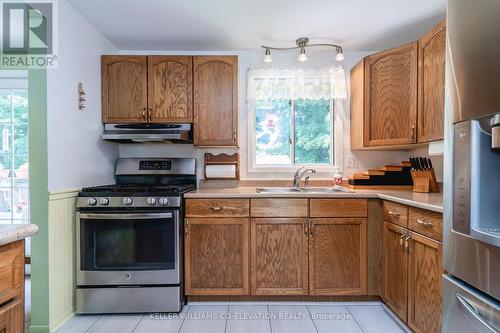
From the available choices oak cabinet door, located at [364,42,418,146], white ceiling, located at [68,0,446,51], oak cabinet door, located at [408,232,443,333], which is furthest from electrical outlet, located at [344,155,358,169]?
oak cabinet door, located at [408,232,443,333]

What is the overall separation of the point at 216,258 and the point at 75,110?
1.54m

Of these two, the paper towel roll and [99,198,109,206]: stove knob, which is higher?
the paper towel roll

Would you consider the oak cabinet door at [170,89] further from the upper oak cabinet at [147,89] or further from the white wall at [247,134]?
the white wall at [247,134]

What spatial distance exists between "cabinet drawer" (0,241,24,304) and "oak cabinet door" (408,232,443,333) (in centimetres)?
182

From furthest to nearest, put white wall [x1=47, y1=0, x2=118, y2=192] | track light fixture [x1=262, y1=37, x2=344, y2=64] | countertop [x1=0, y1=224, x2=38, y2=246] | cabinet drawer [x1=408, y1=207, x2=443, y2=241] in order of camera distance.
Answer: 1. track light fixture [x1=262, y1=37, x2=344, y2=64]
2. white wall [x1=47, y1=0, x2=118, y2=192]
3. cabinet drawer [x1=408, y1=207, x2=443, y2=241]
4. countertop [x1=0, y1=224, x2=38, y2=246]

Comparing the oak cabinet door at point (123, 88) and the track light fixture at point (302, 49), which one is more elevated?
the track light fixture at point (302, 49)

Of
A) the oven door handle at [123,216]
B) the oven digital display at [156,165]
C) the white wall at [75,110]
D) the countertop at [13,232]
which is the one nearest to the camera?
the countertop at [13,232]

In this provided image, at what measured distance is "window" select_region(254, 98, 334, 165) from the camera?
113 inches

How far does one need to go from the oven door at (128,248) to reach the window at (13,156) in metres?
1.40

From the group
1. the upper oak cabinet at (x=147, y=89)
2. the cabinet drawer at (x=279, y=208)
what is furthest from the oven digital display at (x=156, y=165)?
the cabinet drawer at (x=279, y=208)

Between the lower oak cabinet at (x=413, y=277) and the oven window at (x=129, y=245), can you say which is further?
the oven window at (x=129, y=245)

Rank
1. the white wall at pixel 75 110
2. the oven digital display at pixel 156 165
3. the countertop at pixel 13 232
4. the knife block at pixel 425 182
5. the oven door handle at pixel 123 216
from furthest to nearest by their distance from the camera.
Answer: the oven digital display at pixel 156 165, the knife block at pixel 425 182, the oven door handle at pixel 123 216, the white wall at pixel 75 110, the countertop at pixel 13 232

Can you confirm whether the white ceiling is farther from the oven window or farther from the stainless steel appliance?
the oven window

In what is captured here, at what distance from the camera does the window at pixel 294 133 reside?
2879 mm
